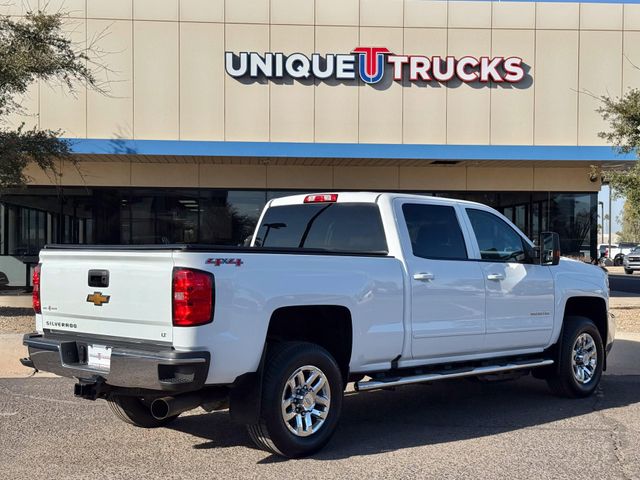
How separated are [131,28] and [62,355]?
1359 cm

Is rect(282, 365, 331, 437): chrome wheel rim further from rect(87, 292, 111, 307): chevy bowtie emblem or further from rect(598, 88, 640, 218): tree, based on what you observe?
rect(598, 88, 640, 218): tree

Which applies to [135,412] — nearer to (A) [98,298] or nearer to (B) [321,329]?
(A) [98,298]

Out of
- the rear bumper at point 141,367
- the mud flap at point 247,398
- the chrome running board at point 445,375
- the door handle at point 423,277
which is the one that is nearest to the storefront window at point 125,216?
the chrome running board at point 445,375

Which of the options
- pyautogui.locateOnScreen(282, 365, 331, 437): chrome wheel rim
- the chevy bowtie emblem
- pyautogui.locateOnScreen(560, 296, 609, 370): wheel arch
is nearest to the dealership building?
pyautogui.locateOnScreen(560, 296, 609, 370): wheel arch

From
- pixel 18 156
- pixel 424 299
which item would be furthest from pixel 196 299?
pixel 18 156

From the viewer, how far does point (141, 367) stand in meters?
4.70

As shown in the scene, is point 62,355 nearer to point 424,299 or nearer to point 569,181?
point 424,299

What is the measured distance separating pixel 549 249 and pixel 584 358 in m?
1.52

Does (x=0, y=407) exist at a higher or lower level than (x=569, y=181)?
lower

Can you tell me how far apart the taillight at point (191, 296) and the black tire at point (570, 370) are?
176 inches

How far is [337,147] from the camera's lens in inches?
651

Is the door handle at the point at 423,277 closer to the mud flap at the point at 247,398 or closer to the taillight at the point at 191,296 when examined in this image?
the mud flap at the point at 247,398

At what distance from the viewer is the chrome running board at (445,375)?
568 centimetres

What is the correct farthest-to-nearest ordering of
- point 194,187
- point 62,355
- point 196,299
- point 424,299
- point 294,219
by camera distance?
point 194,187 → point 294,219 → point 424,299 → point 62,355 → point 196,299
